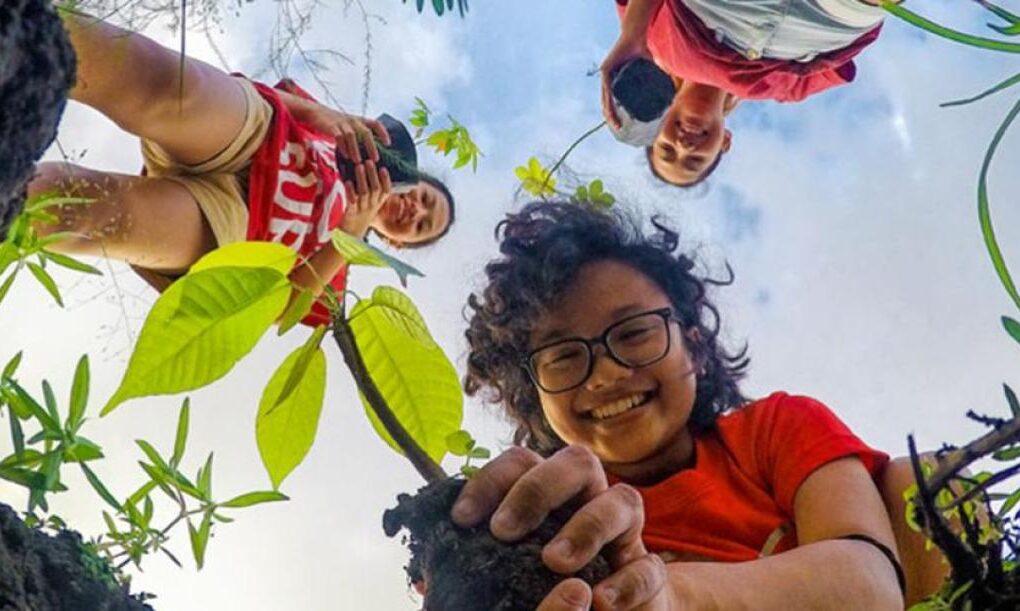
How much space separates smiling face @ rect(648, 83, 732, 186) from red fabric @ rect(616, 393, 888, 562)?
0.89 meters

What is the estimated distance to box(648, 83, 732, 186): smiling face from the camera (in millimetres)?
1689

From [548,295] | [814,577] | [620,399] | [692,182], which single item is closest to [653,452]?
[620,399]

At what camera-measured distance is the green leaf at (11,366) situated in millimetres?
569

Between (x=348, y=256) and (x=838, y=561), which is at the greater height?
(x=348, y=256)

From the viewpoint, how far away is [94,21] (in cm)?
56

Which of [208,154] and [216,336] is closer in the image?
[216,336]

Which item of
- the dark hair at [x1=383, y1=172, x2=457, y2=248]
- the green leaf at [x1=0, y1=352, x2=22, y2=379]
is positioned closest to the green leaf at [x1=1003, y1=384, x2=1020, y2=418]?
the green leaf at [x1=0, y1=352, x2=22, y2=379]

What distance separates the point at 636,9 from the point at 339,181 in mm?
652

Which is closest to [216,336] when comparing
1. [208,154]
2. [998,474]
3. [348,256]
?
[348,256]

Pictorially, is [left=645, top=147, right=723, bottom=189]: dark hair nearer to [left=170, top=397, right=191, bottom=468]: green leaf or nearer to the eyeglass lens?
the eyeglass lens

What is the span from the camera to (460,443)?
1.58 feet

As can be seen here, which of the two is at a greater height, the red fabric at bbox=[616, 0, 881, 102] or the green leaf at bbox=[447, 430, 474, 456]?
the red fabric at bbox=[616, 0, 881, 102]

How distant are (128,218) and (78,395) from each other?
291 millimetres

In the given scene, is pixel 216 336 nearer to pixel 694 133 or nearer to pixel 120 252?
pixel 120 252
